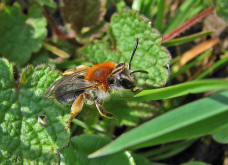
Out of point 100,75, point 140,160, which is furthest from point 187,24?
point 140,160

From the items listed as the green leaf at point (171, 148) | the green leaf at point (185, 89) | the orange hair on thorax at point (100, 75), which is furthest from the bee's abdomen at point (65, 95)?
the green leaf at point (171, 148)

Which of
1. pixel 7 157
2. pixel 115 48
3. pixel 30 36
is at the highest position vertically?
pixel 30 36

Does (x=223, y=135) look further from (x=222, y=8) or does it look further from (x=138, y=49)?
(x=222, y=8)

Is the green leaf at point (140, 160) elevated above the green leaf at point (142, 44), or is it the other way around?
the green leaf at point (142, 44)

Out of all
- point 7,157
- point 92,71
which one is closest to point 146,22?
point 92,71

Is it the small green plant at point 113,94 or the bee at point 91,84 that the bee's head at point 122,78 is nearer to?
the bee at point 91,84

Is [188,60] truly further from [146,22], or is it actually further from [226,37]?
[146,22]
